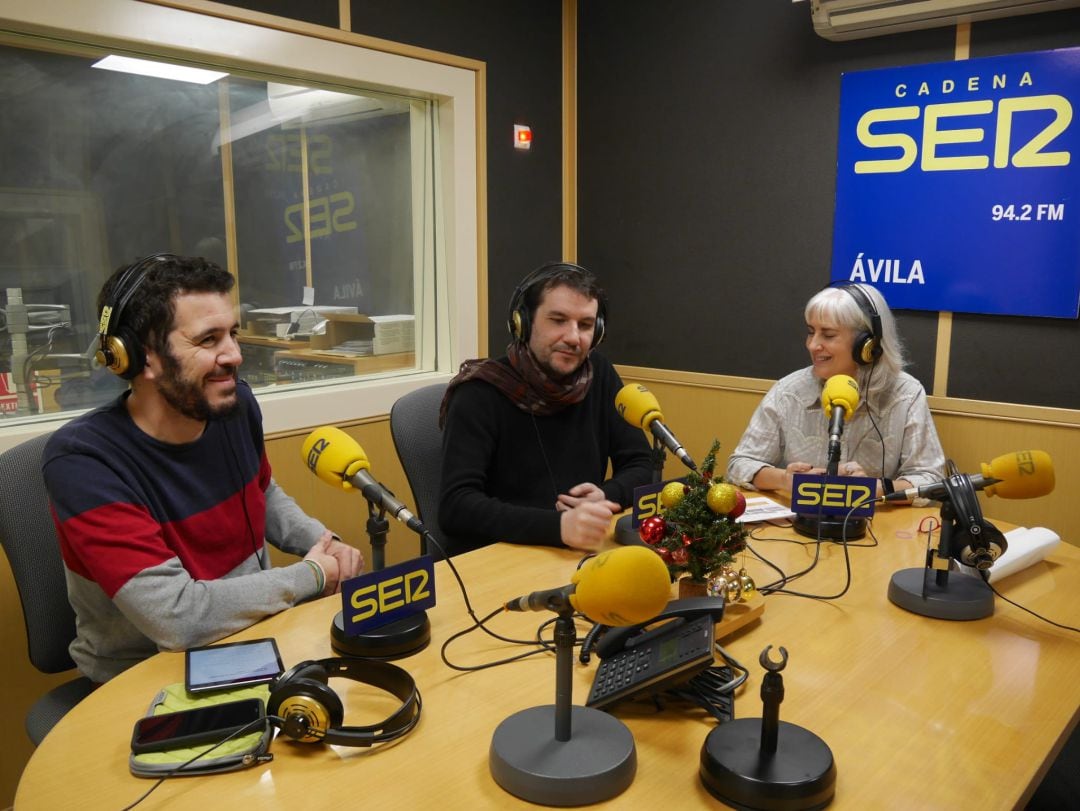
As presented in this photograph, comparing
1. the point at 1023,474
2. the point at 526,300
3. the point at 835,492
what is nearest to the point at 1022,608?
the point at 1023,474

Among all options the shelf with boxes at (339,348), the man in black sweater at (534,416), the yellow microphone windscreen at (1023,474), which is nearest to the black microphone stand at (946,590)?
the yellow microphone windscreen at (1023,474)

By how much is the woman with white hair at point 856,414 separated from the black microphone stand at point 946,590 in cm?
76

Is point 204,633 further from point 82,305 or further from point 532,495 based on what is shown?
point 82,305

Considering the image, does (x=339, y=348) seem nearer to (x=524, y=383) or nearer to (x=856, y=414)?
(x=524, y=383)

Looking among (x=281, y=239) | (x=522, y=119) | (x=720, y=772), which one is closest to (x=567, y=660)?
(x=720, y=772)

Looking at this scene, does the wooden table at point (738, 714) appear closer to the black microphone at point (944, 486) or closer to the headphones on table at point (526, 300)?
the black microphone at point (944, 486)

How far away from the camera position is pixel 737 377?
348 centimetres

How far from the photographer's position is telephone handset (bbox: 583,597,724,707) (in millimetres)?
1120

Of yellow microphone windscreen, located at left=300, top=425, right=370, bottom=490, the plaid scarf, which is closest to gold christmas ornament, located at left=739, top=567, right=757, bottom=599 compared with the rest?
yellow microphone windscreen, located at left=300, top=425, right=370, bottom=490

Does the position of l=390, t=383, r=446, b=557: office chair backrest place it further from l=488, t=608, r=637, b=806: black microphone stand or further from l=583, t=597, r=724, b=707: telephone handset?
l=488, t=608, r=637, b=806: black microphone stand

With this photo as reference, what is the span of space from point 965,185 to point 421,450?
2.04 m

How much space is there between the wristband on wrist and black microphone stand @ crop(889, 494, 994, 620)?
3.57ft

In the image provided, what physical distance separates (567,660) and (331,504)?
87.9 inches

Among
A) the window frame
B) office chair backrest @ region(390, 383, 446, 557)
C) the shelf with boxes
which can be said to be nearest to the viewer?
office chair backrest @ region(390, 383, 446, 557)
